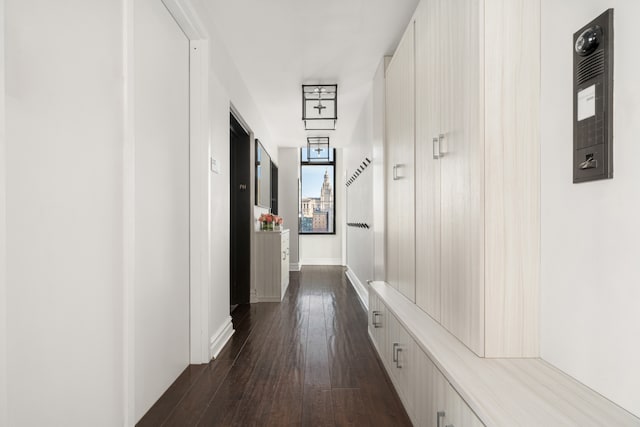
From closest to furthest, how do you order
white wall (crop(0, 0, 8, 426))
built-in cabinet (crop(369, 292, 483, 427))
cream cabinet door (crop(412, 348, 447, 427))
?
1. white wall (crop(0, 0, 8, 426))
2. built-in cabinet (crop(369, 292, 483, 427))
3. cream cabinet door (crop(412, 348, 447, 427))

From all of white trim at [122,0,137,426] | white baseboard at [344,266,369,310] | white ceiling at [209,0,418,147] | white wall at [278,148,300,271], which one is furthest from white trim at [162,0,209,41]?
white wall at [278,148,300,271]

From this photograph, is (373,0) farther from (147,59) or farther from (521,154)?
(521,154)

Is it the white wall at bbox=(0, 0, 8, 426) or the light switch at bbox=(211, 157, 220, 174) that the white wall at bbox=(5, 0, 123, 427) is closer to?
the white wall at bbox=(0, 0, 8, 426)

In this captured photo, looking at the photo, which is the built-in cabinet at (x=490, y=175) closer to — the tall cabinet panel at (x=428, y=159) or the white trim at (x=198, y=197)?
the tall cabinet panel at (x=428, y=159)

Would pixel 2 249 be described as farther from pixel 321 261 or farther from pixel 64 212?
A: pixel 321 261

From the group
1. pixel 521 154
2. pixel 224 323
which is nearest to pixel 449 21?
pixel 521 154

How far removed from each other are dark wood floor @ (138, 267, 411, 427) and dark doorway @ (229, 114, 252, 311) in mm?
889

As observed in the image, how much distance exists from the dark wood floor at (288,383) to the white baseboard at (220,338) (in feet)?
0.15

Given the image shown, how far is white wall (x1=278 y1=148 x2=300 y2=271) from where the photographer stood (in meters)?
7.55

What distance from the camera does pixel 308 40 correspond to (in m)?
3.03

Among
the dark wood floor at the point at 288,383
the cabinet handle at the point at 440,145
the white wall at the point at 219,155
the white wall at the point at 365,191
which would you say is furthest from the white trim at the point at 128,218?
the white wall at the point at 365,191

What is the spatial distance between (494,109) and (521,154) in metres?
0.19

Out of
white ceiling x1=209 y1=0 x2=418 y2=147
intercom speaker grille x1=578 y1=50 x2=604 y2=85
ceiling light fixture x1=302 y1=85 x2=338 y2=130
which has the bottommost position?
intercom speaker grille x1=578 y1=50 x2=604 y2=85

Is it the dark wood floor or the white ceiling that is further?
the white ceiling
